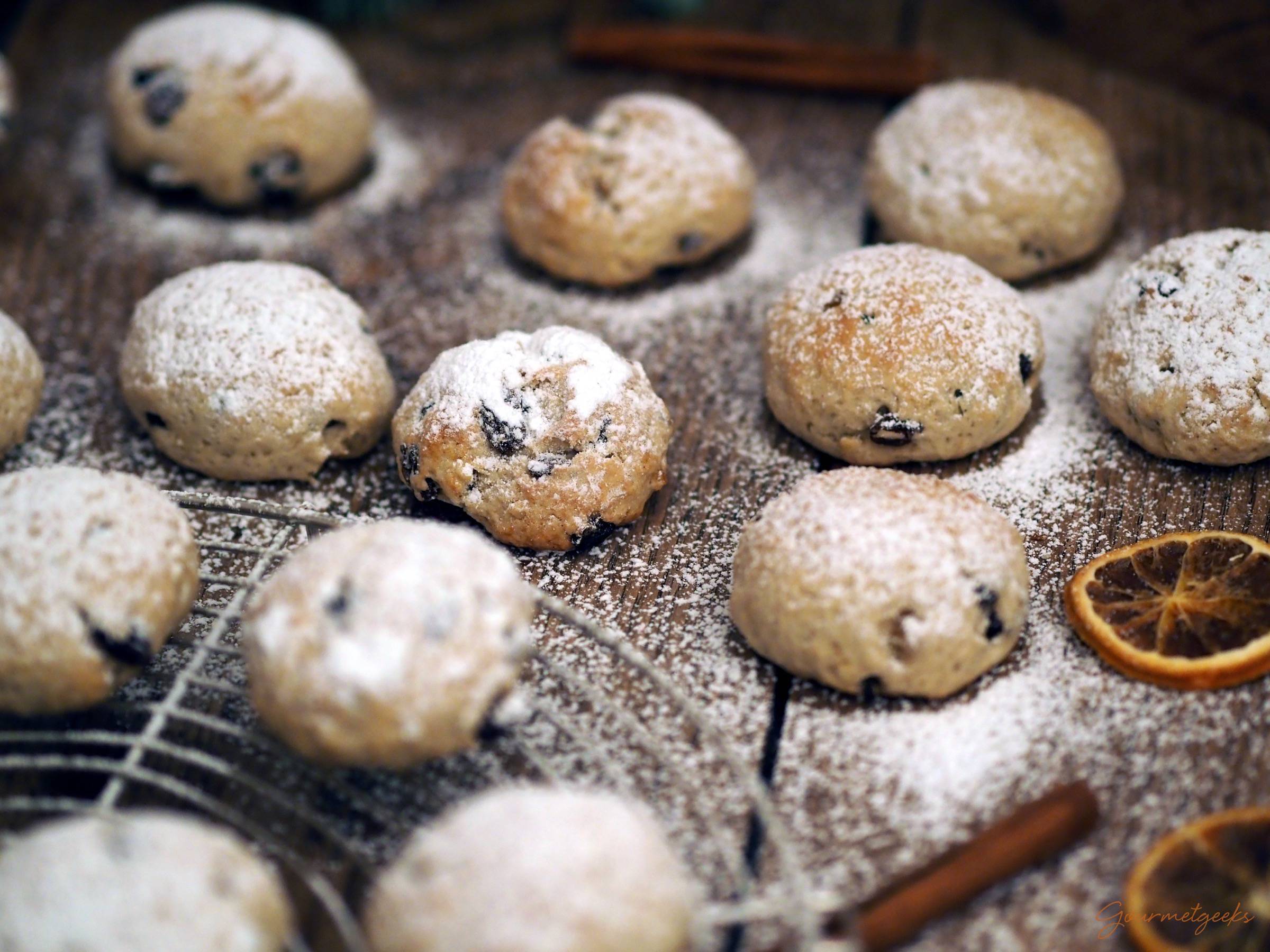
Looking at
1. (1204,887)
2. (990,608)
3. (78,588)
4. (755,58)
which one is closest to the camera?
(1204,887)

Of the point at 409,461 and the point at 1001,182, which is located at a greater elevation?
the point at 1001,182

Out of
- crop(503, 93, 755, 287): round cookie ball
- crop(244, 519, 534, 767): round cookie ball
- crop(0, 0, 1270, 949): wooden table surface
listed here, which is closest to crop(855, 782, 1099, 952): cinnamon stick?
crop(0, 0, 1270, 949): wooden table surface

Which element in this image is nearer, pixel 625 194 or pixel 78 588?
pixel 78 588

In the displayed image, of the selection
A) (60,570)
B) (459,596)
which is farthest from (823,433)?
(60,570)

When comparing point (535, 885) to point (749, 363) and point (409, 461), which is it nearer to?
point (409, 461)

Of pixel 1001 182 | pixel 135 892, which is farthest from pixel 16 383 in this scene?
pixel 1001 182

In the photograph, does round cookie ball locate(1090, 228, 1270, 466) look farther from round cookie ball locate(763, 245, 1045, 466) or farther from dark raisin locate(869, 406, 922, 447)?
dark raisin locate(869, 406, 922, 447)
